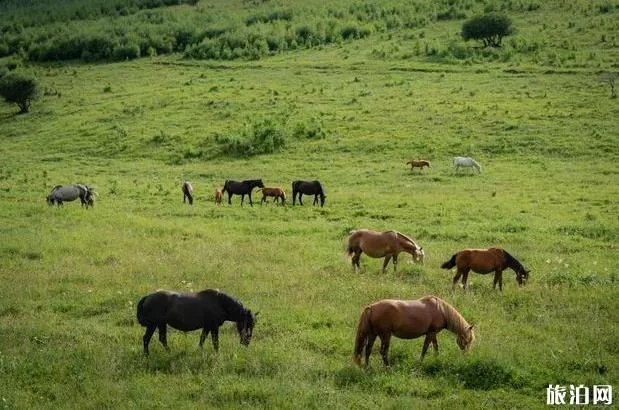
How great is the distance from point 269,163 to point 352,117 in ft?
34.0

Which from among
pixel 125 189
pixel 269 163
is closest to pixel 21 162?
pixel 125 189

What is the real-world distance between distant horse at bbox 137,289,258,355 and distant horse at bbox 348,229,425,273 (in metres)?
5.99

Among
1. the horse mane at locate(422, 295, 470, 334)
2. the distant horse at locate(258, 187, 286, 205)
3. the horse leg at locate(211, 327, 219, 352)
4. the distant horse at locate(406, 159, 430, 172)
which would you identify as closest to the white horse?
the distant horse at locate(406, 159, 430, 172)

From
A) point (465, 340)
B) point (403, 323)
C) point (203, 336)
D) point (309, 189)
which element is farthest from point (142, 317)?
point (309, 189)

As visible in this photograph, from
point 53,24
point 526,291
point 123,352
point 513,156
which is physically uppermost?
point 53,24

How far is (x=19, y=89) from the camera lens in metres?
62.6

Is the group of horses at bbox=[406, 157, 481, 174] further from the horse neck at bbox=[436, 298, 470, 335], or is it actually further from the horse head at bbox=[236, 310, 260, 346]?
the horse head at bbox=[236, 310, 260, 346]

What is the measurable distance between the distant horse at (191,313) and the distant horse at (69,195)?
64.3 ft

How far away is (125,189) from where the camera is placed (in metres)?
35.9

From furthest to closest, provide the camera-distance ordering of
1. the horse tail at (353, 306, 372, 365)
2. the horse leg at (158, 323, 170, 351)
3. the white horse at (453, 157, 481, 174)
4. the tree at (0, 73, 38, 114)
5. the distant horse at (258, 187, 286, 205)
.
Result: the tree at (0, 73, 38, 114)
the white horse at (453, 157, 481, 174)
the distant horse at (258, 187, 286, 205)
the horse leg at (158, 323, 170, 351)
the horse tail at (353, 306, 372, 365)

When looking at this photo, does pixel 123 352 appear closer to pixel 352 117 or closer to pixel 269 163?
pixel 269 163

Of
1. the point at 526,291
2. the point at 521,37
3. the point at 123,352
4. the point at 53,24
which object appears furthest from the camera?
the point at 53,24

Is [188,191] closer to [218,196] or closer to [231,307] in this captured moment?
[218,196]

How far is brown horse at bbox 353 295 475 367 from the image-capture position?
11344 mm
